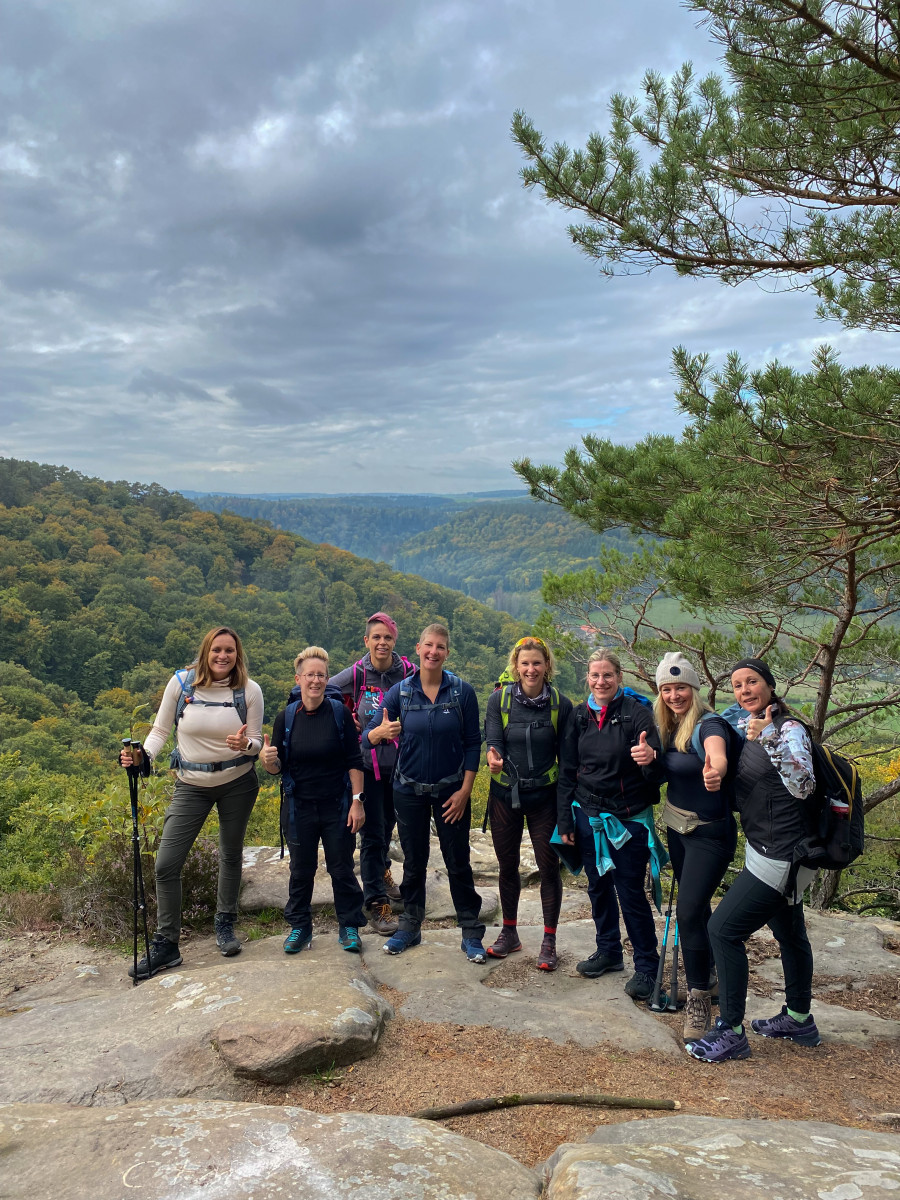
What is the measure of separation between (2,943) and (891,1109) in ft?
18.3

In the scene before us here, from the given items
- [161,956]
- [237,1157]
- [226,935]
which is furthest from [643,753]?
[161,956]

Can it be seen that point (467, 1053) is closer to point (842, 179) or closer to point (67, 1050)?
point (67, 1050)

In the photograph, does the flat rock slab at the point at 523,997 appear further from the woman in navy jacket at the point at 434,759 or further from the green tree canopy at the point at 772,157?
the green tree canopy at the point at 772,157

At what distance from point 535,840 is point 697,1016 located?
1.25 metres

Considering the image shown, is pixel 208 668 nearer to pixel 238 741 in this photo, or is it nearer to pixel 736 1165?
pixel 238 741

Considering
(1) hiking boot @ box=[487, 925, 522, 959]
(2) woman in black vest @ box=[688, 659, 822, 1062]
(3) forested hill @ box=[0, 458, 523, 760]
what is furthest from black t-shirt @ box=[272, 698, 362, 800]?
(3) forested hill @ box=[0, 458, 523, 760]

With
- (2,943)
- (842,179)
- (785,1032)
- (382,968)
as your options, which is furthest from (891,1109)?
(842,179)

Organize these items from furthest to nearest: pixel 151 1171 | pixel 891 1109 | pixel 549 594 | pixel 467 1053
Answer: pixel 549 594
pixel 467 1053
pixel 891 1109
pixel 151 1171

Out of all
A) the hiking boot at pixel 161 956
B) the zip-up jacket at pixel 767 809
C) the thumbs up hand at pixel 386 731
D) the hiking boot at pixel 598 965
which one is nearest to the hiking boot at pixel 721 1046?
the hiking boot at pixel 598 965

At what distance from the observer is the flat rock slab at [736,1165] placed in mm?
2057

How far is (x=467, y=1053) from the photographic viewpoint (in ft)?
11.8

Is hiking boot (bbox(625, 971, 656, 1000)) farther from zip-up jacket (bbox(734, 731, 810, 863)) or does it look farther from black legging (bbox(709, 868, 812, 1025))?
zip-up jacket (bbox(734, 731, 810, 863))

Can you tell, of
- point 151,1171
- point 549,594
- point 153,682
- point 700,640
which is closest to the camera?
point 151,1171

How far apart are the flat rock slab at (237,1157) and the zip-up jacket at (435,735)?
80.3 inches
